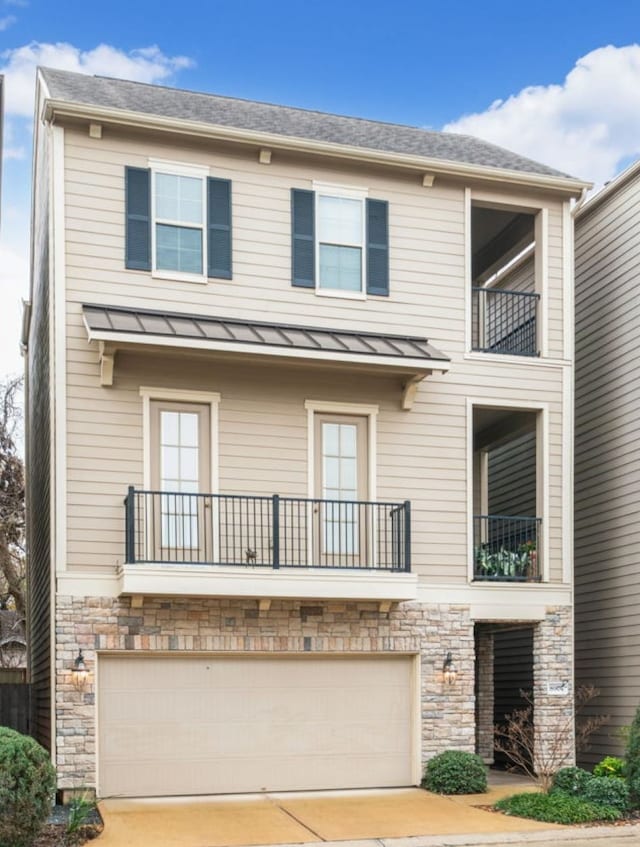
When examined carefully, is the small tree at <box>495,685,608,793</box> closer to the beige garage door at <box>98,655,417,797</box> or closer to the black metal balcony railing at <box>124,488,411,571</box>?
the beige garage door at <box>98,655,417,797</box>

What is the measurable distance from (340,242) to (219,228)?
1.78 meters

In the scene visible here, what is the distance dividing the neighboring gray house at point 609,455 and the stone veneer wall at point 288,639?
114 cm

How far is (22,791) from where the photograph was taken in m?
10.1

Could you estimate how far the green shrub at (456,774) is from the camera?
45.9 feet

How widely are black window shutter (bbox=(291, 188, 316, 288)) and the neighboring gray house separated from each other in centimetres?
496

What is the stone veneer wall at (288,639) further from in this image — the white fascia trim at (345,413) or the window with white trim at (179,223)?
the window with white trim at (179,223)

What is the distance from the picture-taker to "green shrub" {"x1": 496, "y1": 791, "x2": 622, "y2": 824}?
491 inches

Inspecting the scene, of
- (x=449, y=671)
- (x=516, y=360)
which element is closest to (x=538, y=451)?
(x=516, y=360)

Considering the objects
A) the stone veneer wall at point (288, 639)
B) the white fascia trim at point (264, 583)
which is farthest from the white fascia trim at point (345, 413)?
the stone veneer wall at point (288, 639)

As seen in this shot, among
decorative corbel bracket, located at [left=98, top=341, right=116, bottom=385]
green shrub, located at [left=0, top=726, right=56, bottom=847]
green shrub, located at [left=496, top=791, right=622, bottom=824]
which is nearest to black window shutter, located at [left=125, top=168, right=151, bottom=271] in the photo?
decorative corbel bracket, located at [left=98, top=341, right=116, bottom=385]

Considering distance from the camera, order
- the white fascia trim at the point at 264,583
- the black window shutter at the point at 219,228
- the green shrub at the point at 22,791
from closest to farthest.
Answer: the green shrub at the point at 22,791 < the white fascia trim at the point at 264,583 < the black window shutter at the point at 219,228

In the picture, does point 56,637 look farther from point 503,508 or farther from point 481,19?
point 481,19

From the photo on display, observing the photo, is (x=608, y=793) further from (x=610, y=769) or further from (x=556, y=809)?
(x=610, y=769)

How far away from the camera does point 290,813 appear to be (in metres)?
12.8
